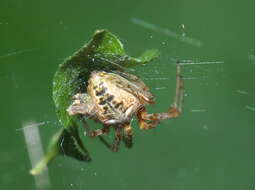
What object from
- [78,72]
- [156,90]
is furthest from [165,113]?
[78,72]

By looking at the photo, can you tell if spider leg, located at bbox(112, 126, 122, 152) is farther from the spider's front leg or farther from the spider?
the spider's front leg

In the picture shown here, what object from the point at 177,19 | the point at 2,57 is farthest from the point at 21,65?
the point at 177,19

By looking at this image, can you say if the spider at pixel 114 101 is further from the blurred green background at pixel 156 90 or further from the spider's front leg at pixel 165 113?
the blurred green background at pixel 156 90

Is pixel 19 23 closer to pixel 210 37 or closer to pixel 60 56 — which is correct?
pixel 60 56

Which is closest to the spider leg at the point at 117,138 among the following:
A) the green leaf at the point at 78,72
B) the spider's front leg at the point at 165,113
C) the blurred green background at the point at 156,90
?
the spider's front leg at the point at 165,113

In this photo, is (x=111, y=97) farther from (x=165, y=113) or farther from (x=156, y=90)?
(x=156, y=90)

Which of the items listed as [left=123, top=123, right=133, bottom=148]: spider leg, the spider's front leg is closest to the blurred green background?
the spider's front leg
